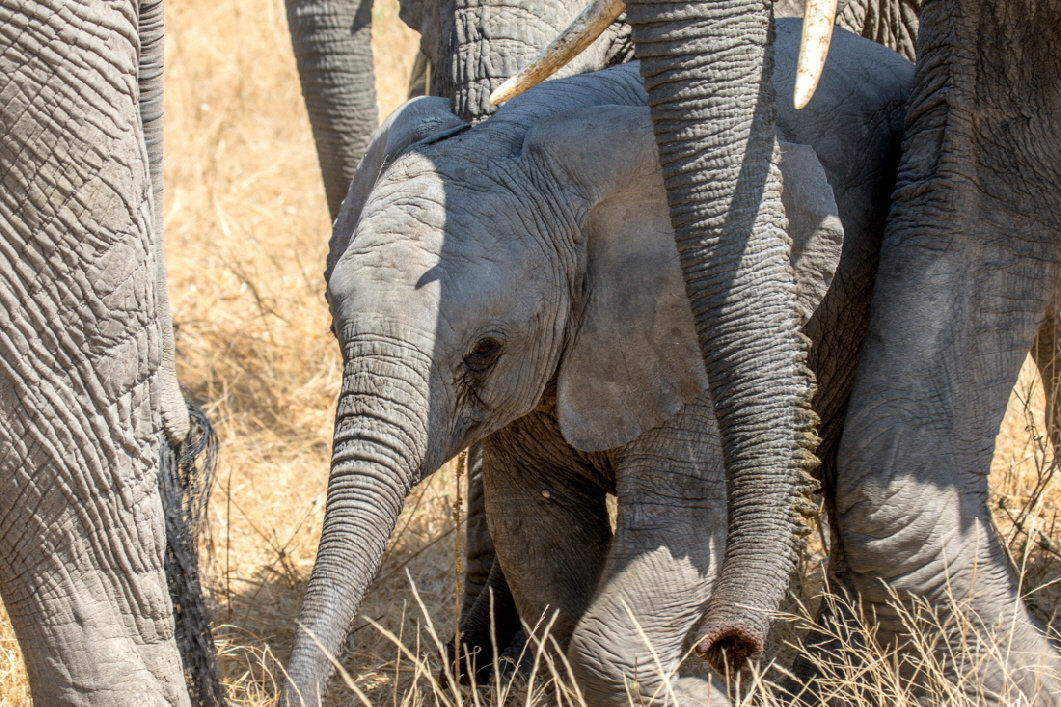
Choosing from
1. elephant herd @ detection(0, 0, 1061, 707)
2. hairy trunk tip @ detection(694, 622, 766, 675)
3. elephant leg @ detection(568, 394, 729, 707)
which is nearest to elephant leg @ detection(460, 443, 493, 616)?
elephant herd @ detection(0, 0, 1061, 707)

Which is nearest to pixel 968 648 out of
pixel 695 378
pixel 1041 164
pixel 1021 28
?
pixel 695 378

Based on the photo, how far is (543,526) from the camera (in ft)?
10.8

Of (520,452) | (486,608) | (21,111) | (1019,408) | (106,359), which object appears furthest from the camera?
(1019,408)

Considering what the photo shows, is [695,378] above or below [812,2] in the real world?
below

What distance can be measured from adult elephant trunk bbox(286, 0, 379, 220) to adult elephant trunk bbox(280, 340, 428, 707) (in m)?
2.96

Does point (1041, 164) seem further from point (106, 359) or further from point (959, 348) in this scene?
point (106, 359)

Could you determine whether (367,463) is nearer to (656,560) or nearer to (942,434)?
(656,560)

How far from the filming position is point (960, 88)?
9.70 ft

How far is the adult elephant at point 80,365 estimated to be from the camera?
2.21m

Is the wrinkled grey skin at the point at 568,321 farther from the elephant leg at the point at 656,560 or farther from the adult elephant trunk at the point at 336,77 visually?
the adult elephant trunk at the point at 336,77

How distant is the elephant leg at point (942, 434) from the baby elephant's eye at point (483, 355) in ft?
2.64

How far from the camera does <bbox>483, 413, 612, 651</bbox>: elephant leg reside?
3287 mm

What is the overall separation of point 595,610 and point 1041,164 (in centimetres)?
134

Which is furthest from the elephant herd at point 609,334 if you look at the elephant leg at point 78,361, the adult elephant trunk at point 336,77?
the adult elephant trunk at point 336,77
